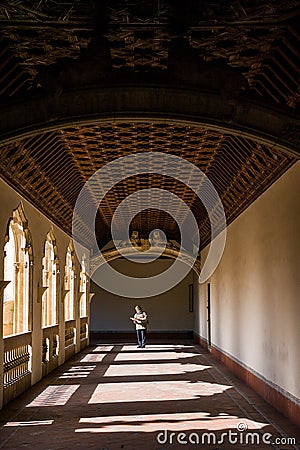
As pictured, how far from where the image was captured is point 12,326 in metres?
11.4

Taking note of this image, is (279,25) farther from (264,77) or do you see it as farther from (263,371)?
(263,371)

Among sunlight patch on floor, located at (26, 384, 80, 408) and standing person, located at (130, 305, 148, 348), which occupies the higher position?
standing person, located at (130, 305, 148, 348)

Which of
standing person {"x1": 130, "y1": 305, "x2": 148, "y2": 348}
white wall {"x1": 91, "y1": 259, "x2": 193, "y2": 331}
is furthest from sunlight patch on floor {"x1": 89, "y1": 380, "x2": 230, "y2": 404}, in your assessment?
white wall {"x1": 91, "y1": 259, "x2": 193, "y2": 331}

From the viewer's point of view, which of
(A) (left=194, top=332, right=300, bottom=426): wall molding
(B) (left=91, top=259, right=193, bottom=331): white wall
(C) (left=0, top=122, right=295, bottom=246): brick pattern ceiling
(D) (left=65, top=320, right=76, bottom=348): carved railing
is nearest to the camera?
(A) (left=194, top=332, right=300, bottom=426): wall molding

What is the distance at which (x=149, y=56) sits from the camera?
5.77 metres

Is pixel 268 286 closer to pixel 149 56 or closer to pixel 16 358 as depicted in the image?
pixel 16 358

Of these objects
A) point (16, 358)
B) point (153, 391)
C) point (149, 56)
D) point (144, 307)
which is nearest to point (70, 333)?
point (153, 391)

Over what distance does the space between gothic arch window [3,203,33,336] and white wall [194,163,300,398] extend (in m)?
3.60

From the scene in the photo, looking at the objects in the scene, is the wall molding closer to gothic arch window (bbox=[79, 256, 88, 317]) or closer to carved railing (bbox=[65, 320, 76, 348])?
Result: carved railing (bbox=[65, 320, 76, 348])

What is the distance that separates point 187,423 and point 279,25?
16.0 ft

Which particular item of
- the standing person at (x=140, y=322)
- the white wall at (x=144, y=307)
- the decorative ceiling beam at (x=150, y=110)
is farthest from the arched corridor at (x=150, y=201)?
the white wall at (x=144, y=307)

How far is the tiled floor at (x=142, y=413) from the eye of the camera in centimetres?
741

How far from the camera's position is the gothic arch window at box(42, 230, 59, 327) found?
1449 centimetres

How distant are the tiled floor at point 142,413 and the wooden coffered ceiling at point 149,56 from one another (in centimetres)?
303
